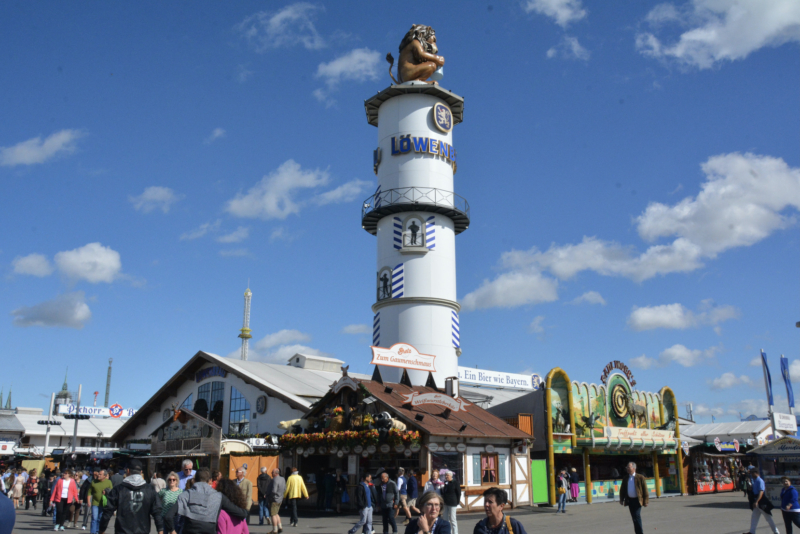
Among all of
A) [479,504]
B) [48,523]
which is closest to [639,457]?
[479,504]

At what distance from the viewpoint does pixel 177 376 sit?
3766 cm

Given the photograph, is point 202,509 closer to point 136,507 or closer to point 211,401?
point 136,507

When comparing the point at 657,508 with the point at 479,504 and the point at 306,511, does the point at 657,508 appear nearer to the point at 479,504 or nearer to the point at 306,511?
the point at 479,504

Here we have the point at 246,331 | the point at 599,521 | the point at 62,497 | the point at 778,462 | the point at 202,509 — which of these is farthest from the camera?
the point at 246,331

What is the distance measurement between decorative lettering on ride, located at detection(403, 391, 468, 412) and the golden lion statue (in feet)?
65.5

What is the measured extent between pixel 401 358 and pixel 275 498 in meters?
10.2

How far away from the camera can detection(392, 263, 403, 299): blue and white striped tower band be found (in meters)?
32.8

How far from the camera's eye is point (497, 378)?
53094 mm

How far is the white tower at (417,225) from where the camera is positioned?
32594mm

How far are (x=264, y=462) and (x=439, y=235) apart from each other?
1449 centimetres

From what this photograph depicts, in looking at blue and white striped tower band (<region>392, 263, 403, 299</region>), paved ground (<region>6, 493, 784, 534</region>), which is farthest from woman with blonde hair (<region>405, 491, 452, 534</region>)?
blue and white striped tower band (<region>392, 263, 403, 299</region>)

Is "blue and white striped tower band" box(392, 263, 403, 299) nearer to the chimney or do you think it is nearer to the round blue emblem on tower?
the chimney

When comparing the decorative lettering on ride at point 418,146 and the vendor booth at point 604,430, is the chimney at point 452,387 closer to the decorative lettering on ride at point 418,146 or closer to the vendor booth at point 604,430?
the vendor booth at point 604,430

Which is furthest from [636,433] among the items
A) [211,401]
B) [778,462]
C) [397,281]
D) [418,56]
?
[418,56]
